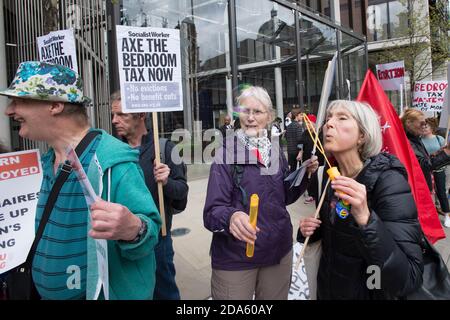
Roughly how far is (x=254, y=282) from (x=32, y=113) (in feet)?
5.22

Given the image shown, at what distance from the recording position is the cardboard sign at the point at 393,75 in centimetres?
835

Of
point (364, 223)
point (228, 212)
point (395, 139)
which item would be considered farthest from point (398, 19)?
point (364, 223)

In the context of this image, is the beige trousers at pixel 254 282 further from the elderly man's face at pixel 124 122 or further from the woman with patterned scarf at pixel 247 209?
the elderly man's face at pixel 124 122

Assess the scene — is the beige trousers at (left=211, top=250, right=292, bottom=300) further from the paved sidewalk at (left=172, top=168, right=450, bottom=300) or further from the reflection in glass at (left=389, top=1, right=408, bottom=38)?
the reflection in glass at (left=389, top=1, right=408, bottom=38)

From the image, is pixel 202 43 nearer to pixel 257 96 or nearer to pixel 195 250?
pixel 195 250

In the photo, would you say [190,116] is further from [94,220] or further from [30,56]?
[94,220]

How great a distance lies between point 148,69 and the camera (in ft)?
9.83

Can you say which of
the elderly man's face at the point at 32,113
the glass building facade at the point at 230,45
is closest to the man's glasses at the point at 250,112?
the elderly man's face at the point at 32,113

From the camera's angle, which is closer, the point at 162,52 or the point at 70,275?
the point at 70,275

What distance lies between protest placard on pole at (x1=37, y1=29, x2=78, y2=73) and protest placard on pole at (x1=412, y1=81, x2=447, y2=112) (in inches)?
282

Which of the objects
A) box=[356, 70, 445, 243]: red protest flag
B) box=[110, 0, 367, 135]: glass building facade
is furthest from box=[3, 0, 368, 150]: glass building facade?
box=[356, 70, 445, 243]: red protest flag

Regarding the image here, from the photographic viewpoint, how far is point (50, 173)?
1.79 metres

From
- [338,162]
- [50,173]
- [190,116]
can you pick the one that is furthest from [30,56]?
[338,162]

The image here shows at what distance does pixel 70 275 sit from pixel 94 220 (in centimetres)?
46
